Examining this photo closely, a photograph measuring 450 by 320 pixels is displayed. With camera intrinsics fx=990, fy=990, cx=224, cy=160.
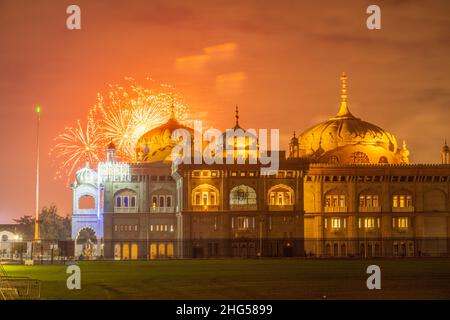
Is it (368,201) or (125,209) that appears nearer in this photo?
(125,209)

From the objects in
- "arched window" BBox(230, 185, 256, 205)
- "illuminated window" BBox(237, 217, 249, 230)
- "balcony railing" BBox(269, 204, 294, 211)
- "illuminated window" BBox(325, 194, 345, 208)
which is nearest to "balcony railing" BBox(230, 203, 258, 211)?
"arched window" BBox(230, 185, 256, 205)

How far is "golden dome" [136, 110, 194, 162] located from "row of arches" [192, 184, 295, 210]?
9822 mm

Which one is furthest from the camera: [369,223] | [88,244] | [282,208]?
[88,244]

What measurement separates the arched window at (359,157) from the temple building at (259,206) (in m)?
0.11

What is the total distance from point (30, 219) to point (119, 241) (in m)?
77.2

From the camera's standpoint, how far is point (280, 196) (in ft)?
305

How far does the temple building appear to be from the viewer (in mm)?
90625

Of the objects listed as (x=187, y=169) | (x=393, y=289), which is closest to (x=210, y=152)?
(x=187, y=169)

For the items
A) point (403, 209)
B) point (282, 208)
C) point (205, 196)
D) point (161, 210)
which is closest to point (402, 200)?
point (403, 209)

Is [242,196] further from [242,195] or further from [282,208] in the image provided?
[282,208]

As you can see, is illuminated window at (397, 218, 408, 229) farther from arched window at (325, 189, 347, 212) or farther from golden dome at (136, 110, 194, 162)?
golden dome at (136, 110, 194, 162)

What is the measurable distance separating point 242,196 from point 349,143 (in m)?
17.1

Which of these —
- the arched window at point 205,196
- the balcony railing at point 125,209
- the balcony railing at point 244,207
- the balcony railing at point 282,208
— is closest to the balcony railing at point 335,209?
the balcony railing at point 282,208
